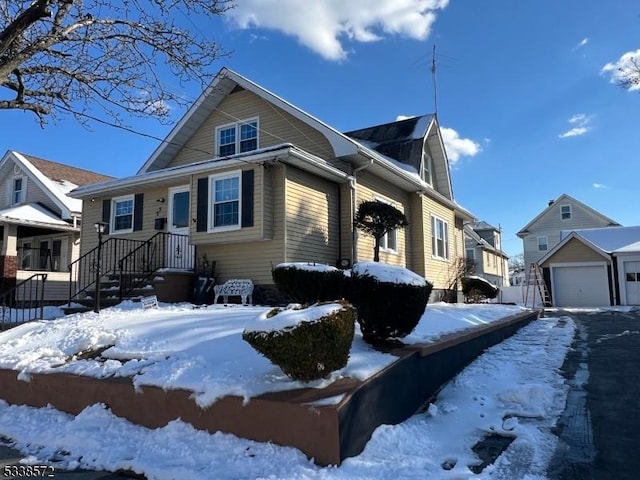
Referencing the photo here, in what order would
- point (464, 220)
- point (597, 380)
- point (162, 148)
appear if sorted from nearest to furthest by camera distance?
point (597, 380)
point (162, 148)
point (464, 220)

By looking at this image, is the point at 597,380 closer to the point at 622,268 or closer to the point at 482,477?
the point at 482,477

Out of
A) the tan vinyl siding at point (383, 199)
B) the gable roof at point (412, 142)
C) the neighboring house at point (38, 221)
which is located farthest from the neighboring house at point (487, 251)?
the neighboring house at point (38, 221)

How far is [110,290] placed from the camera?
11844 millimetres

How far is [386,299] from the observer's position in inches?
217

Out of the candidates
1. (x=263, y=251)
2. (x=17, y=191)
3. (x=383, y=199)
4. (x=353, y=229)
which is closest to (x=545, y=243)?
(x=383, y=199)

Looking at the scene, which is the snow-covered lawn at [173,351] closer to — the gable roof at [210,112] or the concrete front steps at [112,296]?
the concrete front steps at [112,296]

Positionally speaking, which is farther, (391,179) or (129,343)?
(391,179)

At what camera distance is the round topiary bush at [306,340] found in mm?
4363

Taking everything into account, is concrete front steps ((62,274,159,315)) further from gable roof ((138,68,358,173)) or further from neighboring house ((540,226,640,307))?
neighboring house ((540,226,640,307))

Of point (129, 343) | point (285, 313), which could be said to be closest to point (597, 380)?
point (285, 313)

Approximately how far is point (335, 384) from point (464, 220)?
20.3 meters

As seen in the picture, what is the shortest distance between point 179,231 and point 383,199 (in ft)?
21.6

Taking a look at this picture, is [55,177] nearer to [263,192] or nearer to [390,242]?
[263,192]

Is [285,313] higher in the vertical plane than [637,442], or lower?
higher
